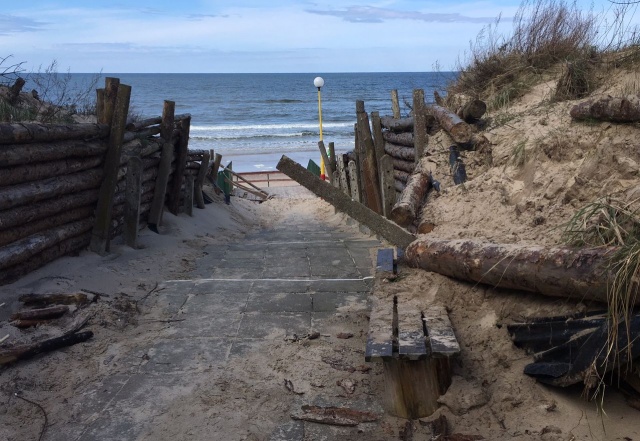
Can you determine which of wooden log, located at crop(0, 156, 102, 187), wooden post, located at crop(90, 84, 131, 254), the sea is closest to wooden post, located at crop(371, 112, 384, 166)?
wooden post, located at crop(90, 84, 131, 254)

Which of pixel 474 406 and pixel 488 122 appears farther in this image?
pixel 488 122

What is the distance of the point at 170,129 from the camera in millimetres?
11180

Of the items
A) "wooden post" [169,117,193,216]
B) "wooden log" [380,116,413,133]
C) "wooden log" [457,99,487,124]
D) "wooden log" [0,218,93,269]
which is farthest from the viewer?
"wooden post" [169,117,193,216]

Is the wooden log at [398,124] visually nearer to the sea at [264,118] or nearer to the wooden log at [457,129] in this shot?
the wooden log at [457,129]

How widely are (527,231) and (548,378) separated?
1.22m

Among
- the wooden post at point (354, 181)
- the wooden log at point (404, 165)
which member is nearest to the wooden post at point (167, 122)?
the wooden log at point (404, 165)

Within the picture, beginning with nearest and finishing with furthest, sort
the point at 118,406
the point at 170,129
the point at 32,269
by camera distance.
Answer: the point at 118,406 < the point at 32,269 < the point at 170,129

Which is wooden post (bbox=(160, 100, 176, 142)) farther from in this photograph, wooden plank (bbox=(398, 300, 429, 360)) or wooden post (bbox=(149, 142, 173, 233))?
wooden plank (bbox=(398, 300, 429, 360))

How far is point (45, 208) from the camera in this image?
7098 mm

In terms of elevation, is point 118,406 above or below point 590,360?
below

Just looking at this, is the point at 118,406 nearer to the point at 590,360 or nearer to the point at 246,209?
the point at 590,360

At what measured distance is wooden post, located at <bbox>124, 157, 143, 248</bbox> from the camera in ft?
28.8

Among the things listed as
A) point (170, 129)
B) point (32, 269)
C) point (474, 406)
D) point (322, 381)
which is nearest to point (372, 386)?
point (322, 381)

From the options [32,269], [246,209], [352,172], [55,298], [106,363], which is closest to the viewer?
[106,363]
